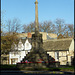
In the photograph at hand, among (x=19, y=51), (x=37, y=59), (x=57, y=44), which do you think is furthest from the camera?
(x=19, y=51)

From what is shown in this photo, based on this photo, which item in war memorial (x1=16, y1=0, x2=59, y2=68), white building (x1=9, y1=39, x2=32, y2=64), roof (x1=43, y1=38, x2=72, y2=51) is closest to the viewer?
war memorial (x1=16, y1=0, x2=59, y2=68)

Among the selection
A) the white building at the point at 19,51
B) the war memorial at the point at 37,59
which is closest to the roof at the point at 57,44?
the white building at the point at 19,51

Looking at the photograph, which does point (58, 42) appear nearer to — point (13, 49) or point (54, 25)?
point (13, 49)

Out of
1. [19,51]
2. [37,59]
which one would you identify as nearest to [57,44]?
[19,51]

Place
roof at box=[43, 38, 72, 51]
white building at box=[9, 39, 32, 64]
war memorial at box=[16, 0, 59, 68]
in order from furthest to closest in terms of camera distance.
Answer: white building at box=[9, 39, 32, 64], roof at box=[43, 38, 72, 51], war memorial at box=[16, 0, 59, 68]

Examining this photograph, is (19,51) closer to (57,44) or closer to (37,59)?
(57,44)

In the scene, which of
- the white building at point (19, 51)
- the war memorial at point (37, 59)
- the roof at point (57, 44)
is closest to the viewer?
the war memorial at point (37, 59)

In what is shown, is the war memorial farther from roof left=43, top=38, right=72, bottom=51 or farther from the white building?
roof left=43, top=38, right=72, bottom=51

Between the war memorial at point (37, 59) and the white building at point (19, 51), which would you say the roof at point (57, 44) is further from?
the war memorial at point (37, 59)

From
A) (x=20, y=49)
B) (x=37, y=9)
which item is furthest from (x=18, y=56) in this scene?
(x=37, y=9)

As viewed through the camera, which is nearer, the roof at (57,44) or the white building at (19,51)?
the roof at (57,44)

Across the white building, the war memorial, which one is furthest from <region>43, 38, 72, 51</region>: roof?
the war memorial

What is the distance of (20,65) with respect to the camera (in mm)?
27156

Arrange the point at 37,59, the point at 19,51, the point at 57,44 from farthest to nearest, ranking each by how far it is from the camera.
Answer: the point at 19,51 → the point at 57,44 → the point at 37,59
